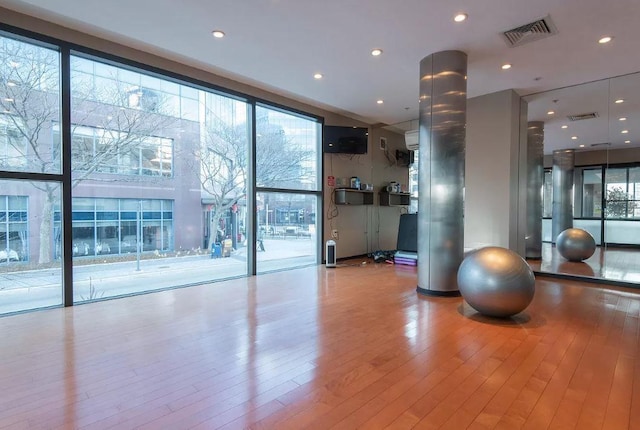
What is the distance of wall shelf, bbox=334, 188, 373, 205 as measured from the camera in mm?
7832

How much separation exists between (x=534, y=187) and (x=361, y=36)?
5563mm

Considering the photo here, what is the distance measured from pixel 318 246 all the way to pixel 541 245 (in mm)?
4938

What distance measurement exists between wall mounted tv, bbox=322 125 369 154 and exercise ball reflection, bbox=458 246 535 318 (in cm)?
454

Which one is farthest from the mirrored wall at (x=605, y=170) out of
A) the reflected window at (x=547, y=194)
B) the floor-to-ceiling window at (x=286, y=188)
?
the floor-to-ceiling window at (x=286, y=188)

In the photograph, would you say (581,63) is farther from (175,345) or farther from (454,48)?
(175,345)

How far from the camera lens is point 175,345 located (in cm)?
313

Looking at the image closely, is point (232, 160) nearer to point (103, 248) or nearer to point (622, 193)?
point (103, 248)

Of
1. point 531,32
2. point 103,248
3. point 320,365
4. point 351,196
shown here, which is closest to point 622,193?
point 531,32

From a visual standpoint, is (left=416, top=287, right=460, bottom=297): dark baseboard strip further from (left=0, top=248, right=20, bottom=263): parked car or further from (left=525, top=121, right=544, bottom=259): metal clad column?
(left=0, top=248, right=20, bottom=263): parked car

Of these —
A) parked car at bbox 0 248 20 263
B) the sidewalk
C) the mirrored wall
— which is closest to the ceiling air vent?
the mirrored wall

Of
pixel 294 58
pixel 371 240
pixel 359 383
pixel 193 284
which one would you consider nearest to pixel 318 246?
pixel 371 240

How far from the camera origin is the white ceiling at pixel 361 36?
3.68 meters

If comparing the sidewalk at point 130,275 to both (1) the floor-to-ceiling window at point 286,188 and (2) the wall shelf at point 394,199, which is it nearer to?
(1) the floor-to-ceiling window at point 286,188

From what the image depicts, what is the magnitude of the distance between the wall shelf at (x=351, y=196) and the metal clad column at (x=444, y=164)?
3.08 meters
